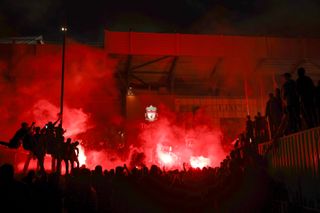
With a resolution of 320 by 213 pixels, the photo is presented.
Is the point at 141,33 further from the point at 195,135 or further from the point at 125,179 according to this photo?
the point at 125,179

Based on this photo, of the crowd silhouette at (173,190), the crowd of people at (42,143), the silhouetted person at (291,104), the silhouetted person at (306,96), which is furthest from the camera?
the crowd of people at (42,143)

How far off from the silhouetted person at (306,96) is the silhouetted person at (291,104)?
1.06 feet

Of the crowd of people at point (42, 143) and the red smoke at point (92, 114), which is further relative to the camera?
the red smoke at point (92, 114)

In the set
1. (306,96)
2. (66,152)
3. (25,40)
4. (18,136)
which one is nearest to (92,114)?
(25,40)

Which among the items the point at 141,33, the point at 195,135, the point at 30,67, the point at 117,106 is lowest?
the point at 195,135

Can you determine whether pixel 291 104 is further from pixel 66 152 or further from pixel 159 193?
pixel 66 152

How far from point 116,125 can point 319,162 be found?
1905 cm

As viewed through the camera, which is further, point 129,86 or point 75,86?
point 129,86

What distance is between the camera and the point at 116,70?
81.6 ft

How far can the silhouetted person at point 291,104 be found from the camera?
859 centimetres

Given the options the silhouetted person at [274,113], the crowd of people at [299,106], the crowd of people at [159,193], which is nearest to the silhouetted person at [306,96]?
the crowd of people at [299,106]

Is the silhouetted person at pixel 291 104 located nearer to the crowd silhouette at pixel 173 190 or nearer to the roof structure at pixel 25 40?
the crowd silhouette at pixel 173 190

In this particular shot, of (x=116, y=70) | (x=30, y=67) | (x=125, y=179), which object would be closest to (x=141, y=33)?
(x=116, y=70)

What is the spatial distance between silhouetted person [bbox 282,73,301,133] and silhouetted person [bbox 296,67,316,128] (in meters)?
0.32
